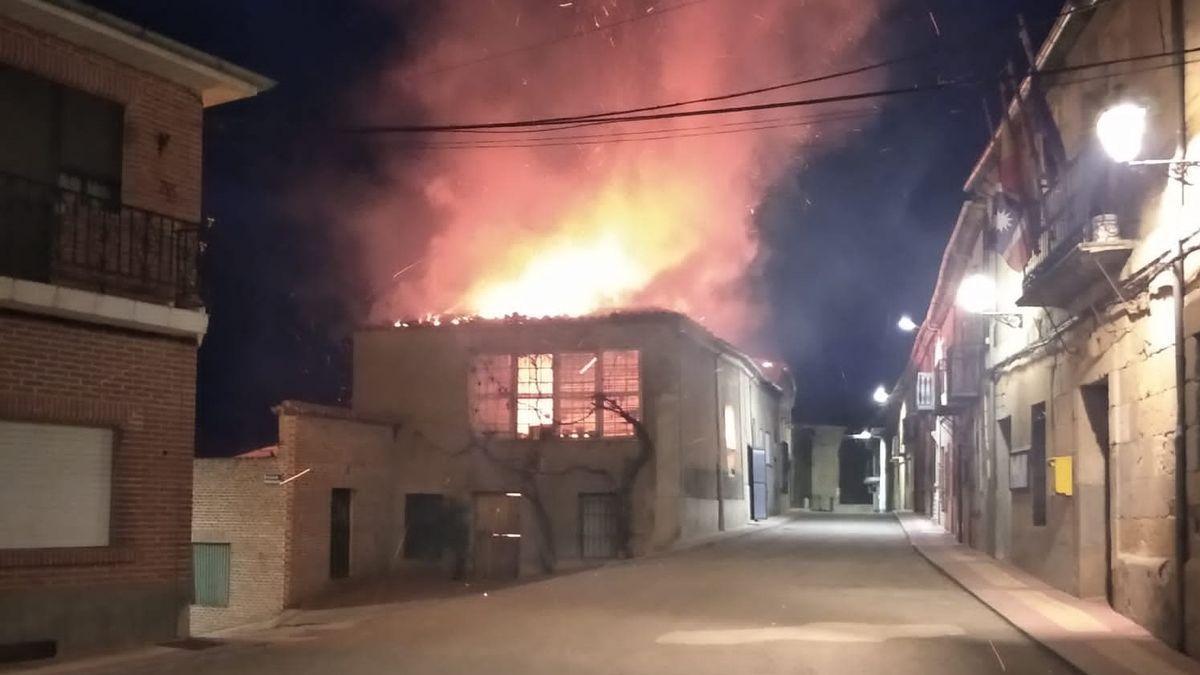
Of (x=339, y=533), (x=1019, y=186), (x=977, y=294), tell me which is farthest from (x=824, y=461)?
(x=1019, y=186)

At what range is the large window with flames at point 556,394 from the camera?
25.6 metres

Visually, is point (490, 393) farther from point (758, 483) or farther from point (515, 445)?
point (758, 483)

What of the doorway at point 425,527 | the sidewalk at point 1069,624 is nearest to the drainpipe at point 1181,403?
the sidewalk at point 1069,624

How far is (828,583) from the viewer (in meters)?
16.8

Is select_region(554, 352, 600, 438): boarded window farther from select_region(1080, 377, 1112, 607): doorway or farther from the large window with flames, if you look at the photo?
select_region(1080, 377, 1112, 607): doorway

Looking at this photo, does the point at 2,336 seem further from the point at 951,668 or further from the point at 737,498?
the point at 737,498

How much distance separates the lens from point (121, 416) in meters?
11.1

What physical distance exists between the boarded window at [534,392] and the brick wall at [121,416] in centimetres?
1434

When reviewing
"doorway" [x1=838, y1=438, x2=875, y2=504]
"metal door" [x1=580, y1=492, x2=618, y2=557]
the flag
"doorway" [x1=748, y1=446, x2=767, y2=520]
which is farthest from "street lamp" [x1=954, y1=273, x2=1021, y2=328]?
"doorway" [x1=838, y1=438, x2=875, y2=504]

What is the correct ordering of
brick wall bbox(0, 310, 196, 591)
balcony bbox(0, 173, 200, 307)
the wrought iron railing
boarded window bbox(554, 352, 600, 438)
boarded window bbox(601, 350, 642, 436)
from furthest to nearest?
boarded window bbox(554, 352, 600, 438)
boarded window bbox(601, 350, 642, 436)
the wrought iron railing
balcony bbox(0, 173, 200, 307)
brick wall bbox(0, 310, 196, 591)

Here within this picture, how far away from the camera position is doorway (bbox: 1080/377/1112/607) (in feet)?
47.0

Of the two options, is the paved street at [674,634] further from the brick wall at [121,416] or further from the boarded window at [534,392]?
the boarded window at [534,392]

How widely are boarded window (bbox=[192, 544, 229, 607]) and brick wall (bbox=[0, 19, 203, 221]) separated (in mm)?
11560

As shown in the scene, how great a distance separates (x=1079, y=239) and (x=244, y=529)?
1609cm
